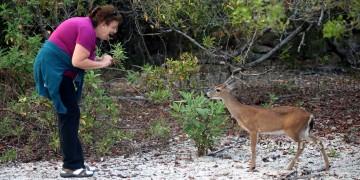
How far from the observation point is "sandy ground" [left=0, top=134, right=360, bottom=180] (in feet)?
24.5

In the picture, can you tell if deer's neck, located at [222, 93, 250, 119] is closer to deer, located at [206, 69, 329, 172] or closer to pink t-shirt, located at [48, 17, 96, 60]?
deer, located at [206, 69, 329, 172]

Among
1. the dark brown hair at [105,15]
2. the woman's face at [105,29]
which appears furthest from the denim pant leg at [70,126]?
the dark brown hair at [105,15]

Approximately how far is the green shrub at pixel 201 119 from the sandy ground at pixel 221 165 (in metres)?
0.26

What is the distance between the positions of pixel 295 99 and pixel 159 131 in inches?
166

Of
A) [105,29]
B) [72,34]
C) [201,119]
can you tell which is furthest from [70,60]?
[201,119]

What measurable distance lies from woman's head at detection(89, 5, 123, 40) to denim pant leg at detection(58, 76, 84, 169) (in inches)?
22.6

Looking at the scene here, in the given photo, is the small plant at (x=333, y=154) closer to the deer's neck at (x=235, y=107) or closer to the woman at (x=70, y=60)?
the deer's neck at (x=235, y=107)

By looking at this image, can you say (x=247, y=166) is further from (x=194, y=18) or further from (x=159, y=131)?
(x=194, y=18)

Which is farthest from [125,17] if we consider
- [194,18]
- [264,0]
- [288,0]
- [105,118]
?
[264,0]

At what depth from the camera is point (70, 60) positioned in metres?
6.98

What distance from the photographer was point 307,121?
779 cm

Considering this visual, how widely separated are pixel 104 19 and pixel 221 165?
212cm

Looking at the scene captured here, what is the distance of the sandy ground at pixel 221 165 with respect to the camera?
748 cm

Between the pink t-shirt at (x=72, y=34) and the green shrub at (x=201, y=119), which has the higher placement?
the pink t-shirt at (x=72, y=34)
